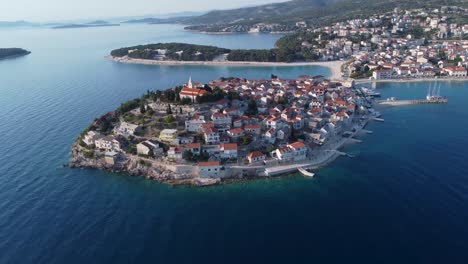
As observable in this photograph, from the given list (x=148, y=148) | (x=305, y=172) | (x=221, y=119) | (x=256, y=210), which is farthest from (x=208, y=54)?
(x=256, y=210)

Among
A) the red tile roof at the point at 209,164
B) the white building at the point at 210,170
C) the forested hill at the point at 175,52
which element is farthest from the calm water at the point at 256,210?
the forested hill at the point at 175,52

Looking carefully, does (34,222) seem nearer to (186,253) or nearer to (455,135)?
(186,253)

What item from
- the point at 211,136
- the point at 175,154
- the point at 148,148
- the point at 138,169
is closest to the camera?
the point at 138,169

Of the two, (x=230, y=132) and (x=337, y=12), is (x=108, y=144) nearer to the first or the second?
(x=230, y=132)

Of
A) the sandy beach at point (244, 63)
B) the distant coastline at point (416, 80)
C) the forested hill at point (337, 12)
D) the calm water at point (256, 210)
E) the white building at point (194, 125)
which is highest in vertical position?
the forested hill at point (337, 12)

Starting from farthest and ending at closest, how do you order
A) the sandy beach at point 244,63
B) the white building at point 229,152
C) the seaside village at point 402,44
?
the sandy beach at point 244,63 → the seaside village at point 402,44 → the white building at point 229,152

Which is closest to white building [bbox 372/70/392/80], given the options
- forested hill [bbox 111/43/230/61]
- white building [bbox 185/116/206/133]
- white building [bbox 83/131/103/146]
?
white building [bbox 185/116/206/133]

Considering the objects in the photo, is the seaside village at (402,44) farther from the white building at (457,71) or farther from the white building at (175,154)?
the white building at (175,154)
